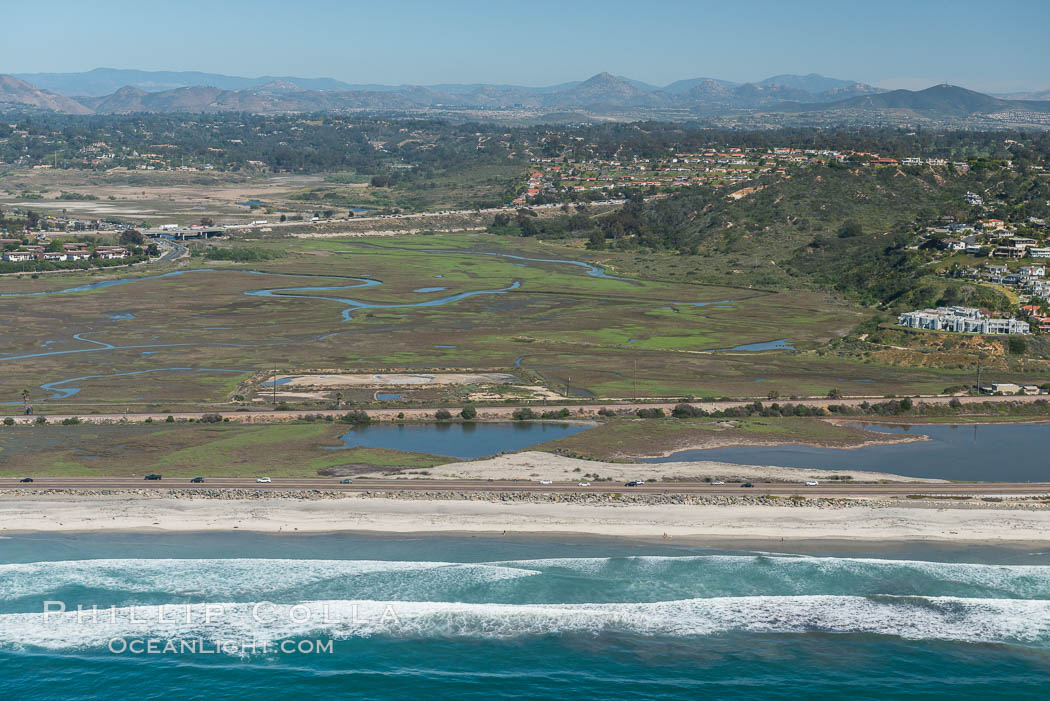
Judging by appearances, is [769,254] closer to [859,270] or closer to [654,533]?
[859,270]

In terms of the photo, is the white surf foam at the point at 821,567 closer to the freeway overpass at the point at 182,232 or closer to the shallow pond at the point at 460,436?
the shallow pond at the point at 460,436

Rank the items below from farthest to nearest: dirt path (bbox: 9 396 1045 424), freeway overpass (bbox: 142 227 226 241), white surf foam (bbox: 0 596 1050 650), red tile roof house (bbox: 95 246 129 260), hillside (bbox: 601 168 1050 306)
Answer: freeway overpass (bbox: 142 227 226 241) → red tile roof house (bbox: 95 246 129 260) → hillside (bbox: 601 168 1050 306) → dirt path (bbox: 9 396 1045 424) → white surf foam (bbox: 0 596 1050 650)

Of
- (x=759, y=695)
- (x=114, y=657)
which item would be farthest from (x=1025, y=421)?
(x=114, y=657)

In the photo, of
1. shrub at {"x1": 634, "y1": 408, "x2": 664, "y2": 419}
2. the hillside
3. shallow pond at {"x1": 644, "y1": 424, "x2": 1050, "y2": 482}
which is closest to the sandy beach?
shallow pond at {"x1": 644, "y1": 424, "x2": 1050, "y2": 482}

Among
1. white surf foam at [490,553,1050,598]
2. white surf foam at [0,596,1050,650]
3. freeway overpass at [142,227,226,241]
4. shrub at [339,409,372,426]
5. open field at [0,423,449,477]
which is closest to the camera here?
white surf foam at [0,596,1050,650]

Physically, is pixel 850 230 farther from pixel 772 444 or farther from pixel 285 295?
pixel 772 444

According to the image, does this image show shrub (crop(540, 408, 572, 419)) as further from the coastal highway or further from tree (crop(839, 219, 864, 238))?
tree (crop(839, 219, 864, 238))
